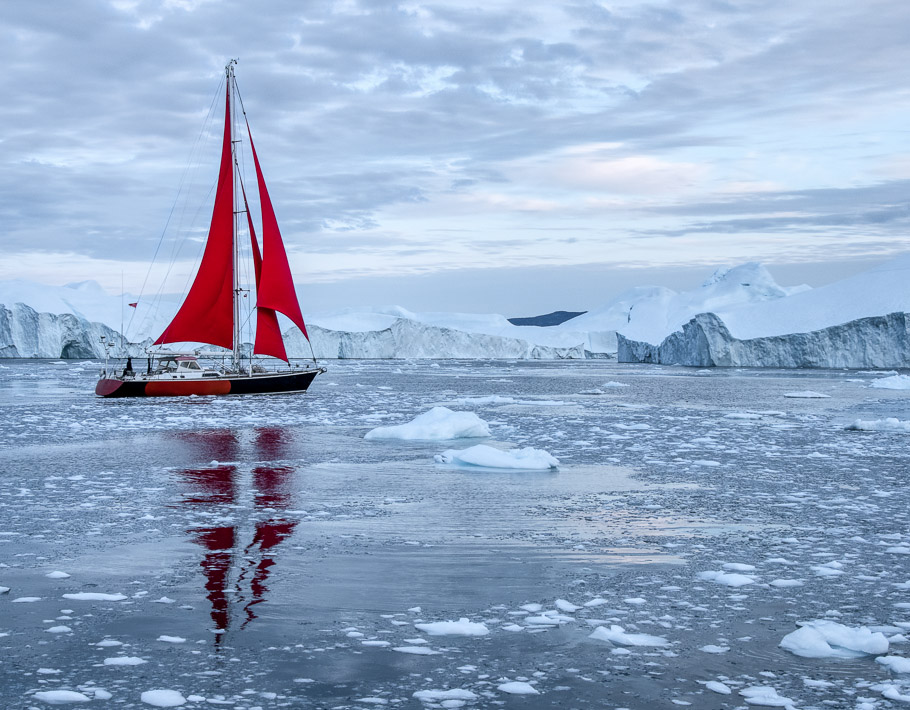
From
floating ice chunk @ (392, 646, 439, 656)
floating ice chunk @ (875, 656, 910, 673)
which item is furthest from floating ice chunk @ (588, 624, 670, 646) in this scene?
floating ice chunk @ (875, 656, 910, 673)

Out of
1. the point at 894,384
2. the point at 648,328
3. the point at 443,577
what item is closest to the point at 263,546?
the point at 443,577

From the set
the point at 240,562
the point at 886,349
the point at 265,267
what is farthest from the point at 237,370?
the point at 886,349

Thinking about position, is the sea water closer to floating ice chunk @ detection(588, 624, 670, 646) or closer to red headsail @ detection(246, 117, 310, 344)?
floating ice chunk @ detection(588, 624, 670, 646)

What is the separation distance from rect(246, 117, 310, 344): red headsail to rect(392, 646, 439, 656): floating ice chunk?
25.1 m

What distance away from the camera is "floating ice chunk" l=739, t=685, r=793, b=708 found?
12.6 feet

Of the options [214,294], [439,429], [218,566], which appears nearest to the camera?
[218,566]

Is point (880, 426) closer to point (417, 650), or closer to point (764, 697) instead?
point (764, 697)

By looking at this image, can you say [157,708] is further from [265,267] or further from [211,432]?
[265,267]

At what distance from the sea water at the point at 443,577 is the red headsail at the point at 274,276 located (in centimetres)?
1613

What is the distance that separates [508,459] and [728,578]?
5.69 m

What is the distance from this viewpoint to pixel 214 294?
29.7 metres

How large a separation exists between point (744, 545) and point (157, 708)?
4.64 meters

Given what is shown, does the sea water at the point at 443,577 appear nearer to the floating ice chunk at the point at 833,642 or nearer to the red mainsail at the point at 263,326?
the floating ice chunk at the point at 833,642

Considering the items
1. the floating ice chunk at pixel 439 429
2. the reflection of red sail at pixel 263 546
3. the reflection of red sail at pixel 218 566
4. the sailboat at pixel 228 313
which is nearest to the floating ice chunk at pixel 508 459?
the floating ice chunk at pixel 439 429
